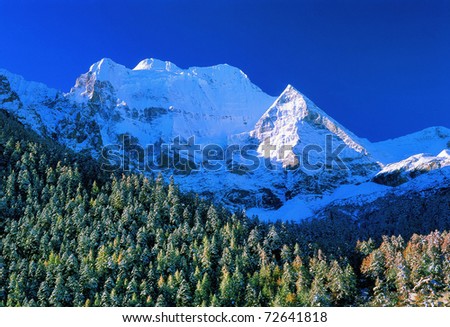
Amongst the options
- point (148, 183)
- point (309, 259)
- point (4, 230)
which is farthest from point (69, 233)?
point (309, 259)

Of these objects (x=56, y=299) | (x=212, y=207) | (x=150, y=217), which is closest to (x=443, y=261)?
(x=212, y=207)

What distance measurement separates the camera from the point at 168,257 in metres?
138

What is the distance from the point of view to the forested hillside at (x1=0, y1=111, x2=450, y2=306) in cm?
12350

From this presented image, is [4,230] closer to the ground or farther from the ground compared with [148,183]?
closer to the ground

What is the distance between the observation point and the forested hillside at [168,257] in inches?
4862

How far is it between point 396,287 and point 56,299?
75.7 meters

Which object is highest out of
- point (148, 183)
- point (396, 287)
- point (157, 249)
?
point (148, 183)

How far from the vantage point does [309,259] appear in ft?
463

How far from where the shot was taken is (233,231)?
150m

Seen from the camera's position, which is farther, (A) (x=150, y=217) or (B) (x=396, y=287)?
(A) (x=150, y=217)

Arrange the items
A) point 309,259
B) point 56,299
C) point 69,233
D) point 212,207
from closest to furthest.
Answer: point 56,299
point 309,259
point 69,233
point 212,207
